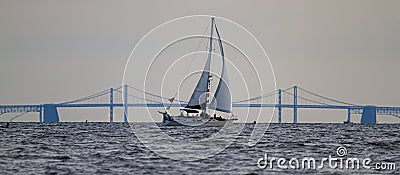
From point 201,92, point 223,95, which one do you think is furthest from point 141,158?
point 201,92

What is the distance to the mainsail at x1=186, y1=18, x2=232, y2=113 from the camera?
9300 cm

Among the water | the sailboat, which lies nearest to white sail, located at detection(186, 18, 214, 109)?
the sailboat

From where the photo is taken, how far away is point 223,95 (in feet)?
306

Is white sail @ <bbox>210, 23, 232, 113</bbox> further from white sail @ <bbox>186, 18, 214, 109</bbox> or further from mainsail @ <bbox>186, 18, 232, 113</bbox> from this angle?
white sail @ <bbox>186, 18, 214, 109</bbox>

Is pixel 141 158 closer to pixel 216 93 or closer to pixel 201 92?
pixel 216 93

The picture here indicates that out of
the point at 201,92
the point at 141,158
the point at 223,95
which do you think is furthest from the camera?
the point at 201,92

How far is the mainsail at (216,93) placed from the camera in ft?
305

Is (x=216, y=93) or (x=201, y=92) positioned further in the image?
(x=201, y=92)

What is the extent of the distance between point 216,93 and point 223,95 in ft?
2.59

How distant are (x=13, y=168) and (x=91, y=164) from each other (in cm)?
322

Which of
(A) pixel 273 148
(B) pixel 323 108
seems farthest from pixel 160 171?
(B) pixel 323 108

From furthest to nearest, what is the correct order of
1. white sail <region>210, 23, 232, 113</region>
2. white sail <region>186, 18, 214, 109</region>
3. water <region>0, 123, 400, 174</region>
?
white sail <region>186, 18, 214, 109</region> < white sail <region>210, 23, 232, 113</region> < water <region>0, 123, 400, 174</region>

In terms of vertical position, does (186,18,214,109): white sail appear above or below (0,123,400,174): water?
above

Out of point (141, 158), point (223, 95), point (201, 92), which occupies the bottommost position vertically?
point (141, 158)
